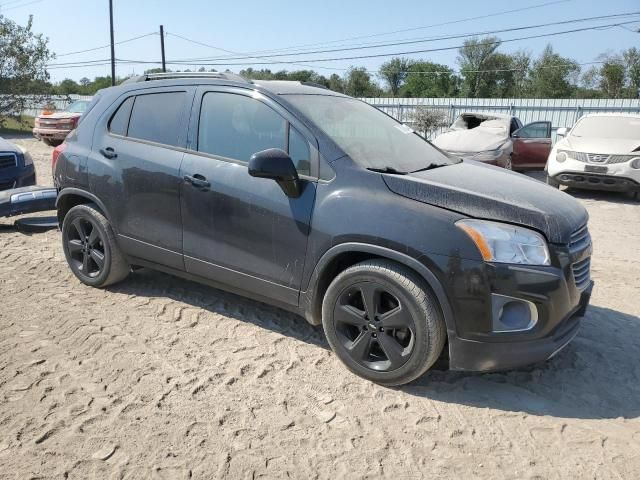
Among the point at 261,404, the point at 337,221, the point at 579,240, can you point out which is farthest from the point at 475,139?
the point at 261,404

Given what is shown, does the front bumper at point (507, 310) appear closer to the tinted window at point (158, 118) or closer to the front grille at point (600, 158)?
the tinted window at point (158, 118)

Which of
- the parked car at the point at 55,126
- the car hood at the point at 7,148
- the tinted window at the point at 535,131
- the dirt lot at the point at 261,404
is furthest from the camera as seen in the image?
the parked car at the point at 55,126

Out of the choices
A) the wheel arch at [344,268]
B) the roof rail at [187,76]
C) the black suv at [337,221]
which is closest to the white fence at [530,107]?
the roof rail at [187,76]

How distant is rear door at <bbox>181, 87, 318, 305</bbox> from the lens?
3195 millimetres

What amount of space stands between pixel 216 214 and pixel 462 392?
6.27 feet

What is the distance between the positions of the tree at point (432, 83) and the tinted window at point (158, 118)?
60.9 metres

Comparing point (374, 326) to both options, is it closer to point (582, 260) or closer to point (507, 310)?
point (507, 310)

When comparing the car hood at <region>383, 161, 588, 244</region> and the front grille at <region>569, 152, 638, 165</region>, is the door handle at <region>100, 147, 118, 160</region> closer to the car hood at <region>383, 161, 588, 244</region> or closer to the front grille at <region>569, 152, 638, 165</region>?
the car hood at <region>383, 161, 588, 244</region>

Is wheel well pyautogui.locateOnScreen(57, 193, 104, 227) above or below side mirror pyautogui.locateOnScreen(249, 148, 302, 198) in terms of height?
below

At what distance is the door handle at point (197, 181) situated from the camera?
3.49m

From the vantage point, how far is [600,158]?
30.3 feet

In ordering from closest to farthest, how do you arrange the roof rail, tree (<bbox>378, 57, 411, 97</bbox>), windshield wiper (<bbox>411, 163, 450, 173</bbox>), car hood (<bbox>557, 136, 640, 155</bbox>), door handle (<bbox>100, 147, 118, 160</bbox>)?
windshield wiper (<bbox>411, 163, 450, 173</bbox>), the roof rail, door handle (<bbox>100, 147, 118, 160</bbox>), car hood (<bbox>557, 136, 640, 155</bbox>), tree (<bbox>378, 57, 411, 97</bbox>)

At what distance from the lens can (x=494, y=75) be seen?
209 feet

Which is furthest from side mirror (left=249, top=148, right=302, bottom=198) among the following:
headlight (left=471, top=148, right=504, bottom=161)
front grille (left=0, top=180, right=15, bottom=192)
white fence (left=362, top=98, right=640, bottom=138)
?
white fence (left=362, top=98, right=640, bottom=138)
